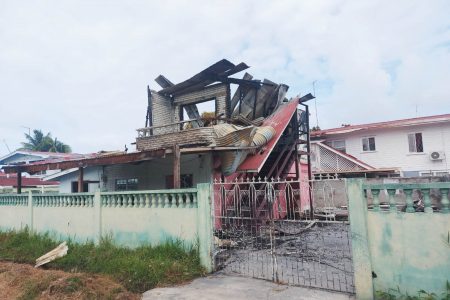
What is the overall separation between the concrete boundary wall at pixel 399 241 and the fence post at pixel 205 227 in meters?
2.57

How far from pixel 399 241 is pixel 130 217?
533cm

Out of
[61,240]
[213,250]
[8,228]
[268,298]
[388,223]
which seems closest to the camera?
[388,223]

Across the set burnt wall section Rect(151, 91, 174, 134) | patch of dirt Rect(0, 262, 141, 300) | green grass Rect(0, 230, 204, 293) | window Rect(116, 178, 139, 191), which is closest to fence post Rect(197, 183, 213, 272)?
green grass Rect(0, 230, 204, 293)

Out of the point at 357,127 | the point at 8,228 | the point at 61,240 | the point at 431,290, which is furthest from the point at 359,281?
the point at 357,127

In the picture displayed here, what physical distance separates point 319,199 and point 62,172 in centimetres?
1251

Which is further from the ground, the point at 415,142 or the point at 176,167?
the point at 415,142

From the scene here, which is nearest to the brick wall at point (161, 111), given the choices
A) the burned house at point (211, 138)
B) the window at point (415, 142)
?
the burned house at point (211, 138)

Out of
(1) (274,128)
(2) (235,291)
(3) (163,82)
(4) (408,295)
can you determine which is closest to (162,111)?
(3) (163,82)

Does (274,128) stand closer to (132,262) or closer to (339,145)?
(132,262)

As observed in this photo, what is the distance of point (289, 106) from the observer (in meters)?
13.7

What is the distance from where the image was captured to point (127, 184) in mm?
13852

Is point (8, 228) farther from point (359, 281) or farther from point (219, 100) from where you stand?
point (359, 281)

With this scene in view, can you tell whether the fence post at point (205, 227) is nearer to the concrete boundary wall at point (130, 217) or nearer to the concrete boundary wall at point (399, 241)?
the concrete boundary wall at point (130, 217)

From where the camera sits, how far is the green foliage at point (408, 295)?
392 cm
